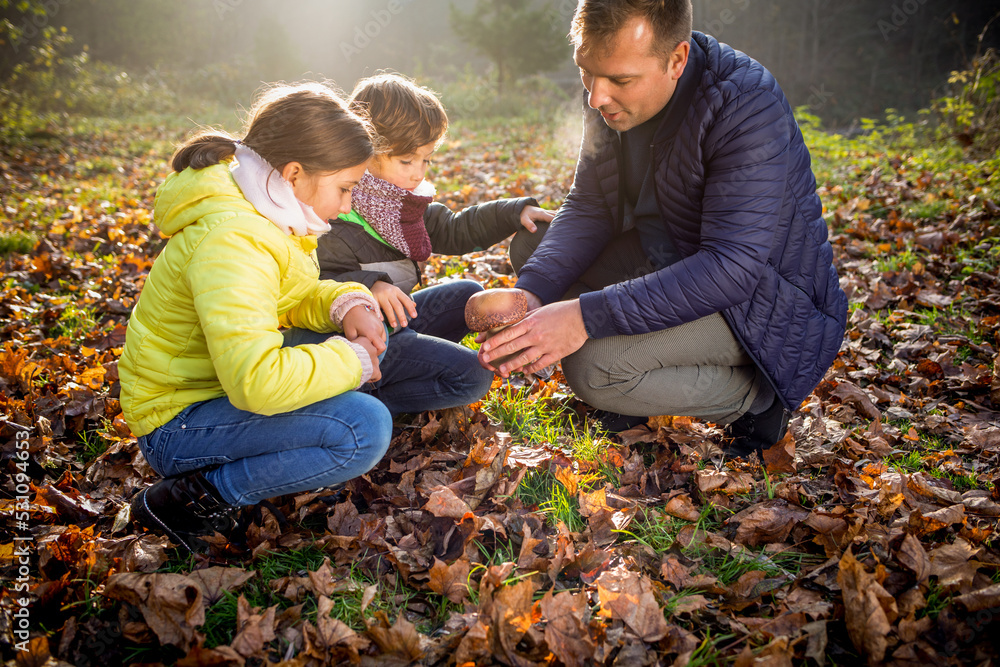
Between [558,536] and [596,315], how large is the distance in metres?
0.81

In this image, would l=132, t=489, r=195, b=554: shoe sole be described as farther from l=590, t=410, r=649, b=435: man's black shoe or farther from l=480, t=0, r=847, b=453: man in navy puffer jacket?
l=590, t=410, r=649, b=435: man's black shoe

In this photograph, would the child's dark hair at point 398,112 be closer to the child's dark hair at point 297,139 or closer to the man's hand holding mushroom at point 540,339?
the child's dark hair at point 297,139

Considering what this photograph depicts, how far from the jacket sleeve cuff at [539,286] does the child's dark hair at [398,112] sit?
0.75 metres

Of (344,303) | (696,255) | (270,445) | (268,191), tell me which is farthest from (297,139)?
(696,255)

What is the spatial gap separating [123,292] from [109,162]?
24.1ft

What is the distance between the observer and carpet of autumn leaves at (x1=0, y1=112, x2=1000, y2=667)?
1.48m

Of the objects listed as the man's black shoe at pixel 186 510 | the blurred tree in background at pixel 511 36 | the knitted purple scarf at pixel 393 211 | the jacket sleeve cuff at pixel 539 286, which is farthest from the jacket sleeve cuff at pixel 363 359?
the blurred tree in background at pixel 511 36

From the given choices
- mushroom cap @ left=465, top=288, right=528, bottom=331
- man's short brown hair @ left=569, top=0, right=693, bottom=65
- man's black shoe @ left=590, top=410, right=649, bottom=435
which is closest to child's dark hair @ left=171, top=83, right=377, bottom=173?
mushroom cap @ left=465, top=288, right=528, bottom=331

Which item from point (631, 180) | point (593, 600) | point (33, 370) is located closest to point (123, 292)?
point (33, 370)

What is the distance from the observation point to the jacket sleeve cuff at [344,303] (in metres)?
2.03

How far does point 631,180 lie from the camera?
8.38 feet

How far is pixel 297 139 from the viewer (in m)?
1.71

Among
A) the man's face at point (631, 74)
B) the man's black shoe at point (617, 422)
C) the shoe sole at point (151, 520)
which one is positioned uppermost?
the man's face at point (631, 74)

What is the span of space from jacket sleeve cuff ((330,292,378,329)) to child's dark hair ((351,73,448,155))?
727mm
